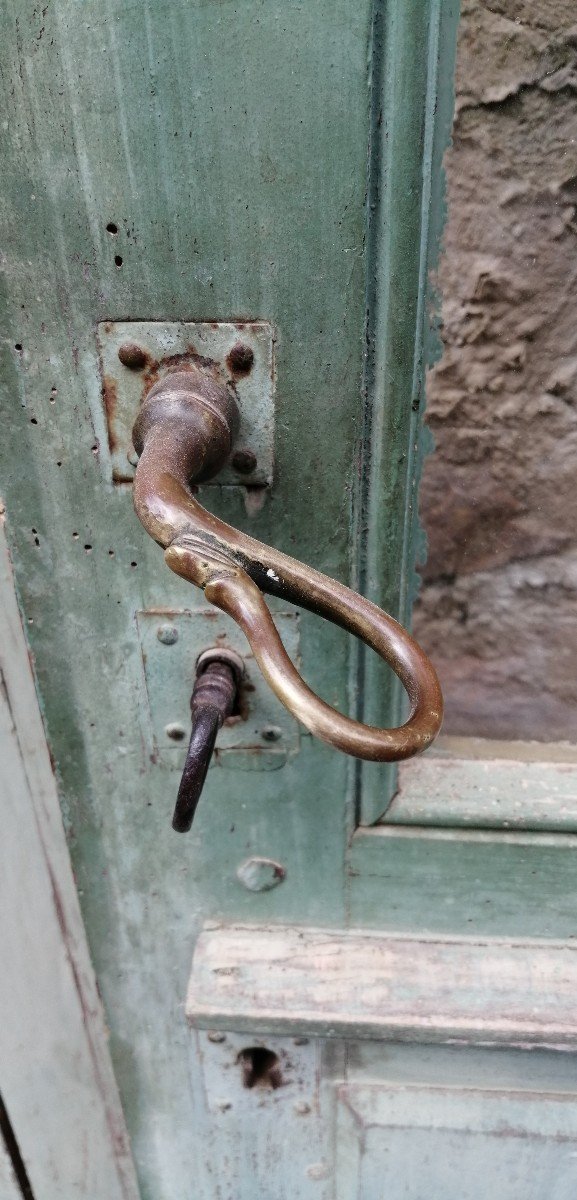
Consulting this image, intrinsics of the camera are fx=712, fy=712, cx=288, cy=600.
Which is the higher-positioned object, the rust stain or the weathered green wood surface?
the rust stain

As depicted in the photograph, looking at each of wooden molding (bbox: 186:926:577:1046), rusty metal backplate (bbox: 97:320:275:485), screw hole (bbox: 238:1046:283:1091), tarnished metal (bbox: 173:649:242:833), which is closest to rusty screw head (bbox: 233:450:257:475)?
rusty metal backplate (bbox: 97:320:275:485)

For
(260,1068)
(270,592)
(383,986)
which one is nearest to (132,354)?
(270,592)

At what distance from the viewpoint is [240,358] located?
1.23ft

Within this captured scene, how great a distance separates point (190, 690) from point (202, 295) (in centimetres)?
23

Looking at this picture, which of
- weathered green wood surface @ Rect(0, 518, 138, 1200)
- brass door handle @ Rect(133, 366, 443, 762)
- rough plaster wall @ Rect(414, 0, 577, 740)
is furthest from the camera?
weathered green wood surface @ Rect(0, 518, 138, 1200)

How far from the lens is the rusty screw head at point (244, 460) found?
1.29 ft

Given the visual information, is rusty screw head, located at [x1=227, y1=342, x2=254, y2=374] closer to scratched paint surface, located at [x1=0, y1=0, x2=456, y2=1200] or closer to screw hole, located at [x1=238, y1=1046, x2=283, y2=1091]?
scratched paint surface, located at [x1=0, y1=0, x2=456, y2=1200]

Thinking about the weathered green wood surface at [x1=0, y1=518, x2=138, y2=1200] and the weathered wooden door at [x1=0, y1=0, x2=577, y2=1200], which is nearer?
the weathered wooden door at [x1=0, y1=0, x2=577, y2=1200]

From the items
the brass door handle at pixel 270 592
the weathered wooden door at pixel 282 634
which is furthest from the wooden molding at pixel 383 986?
the brass door handle at pixel 270 592

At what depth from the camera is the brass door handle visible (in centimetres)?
28

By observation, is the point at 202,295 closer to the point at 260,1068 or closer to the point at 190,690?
the point at 190,690

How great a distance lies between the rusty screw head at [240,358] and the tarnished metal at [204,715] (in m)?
0.17

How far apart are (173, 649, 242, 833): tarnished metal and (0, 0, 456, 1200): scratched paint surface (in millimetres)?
42

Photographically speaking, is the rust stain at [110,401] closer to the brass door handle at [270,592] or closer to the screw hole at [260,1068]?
the brass door handle at [270,592]
